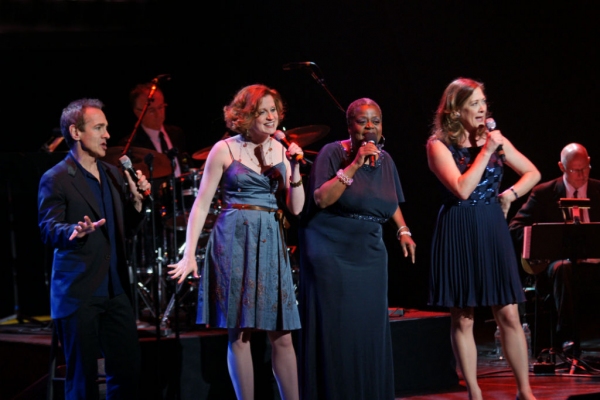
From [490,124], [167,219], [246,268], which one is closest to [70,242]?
[246,268]

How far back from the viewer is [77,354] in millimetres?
3586

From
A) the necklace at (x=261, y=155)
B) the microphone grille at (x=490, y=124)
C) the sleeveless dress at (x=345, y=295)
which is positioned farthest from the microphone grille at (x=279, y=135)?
the microphone grille at (x=490, y=124)

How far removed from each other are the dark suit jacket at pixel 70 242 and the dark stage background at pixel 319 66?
249 centimetres

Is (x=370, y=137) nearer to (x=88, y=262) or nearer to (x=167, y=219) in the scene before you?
(x=88, y=262)

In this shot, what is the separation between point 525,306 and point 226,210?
367 cm

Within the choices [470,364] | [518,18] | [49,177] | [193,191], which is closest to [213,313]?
[49,177]

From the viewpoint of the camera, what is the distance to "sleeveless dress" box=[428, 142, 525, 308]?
12.3ft

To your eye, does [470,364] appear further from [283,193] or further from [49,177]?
[49,177]

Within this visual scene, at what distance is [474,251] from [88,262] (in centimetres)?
194

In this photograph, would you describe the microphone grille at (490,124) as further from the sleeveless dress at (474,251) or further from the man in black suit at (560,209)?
the man in black suit at (560,209)

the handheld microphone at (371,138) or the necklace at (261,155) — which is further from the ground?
the handheld microphone at (371,138)

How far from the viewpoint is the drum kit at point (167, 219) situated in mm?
5277

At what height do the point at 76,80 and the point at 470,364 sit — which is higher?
the point at 76,80

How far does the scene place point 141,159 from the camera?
17.3 feet
